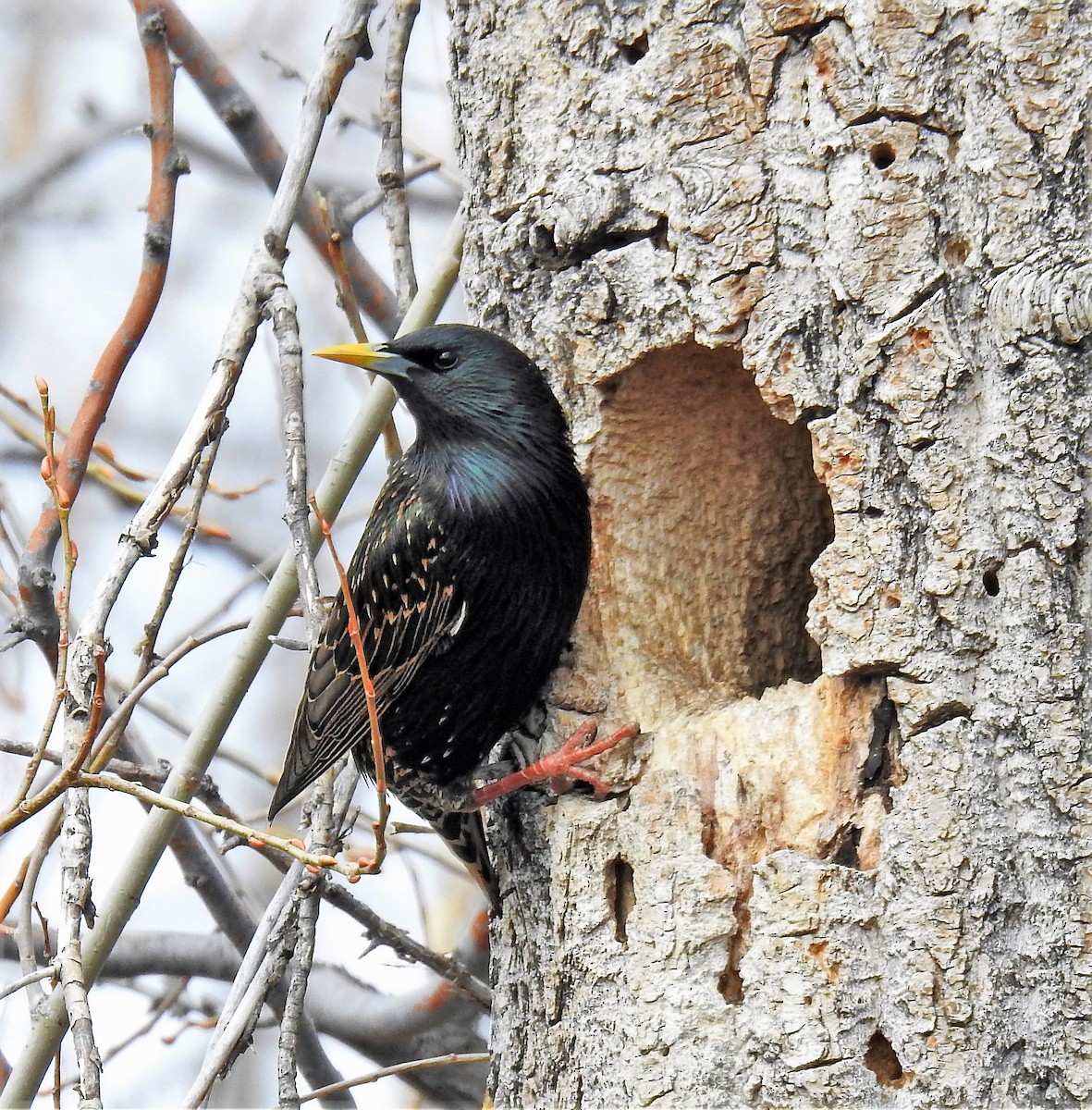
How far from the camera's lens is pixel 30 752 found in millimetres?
2400

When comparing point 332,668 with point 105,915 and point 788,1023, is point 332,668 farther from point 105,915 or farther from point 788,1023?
point 788,1023

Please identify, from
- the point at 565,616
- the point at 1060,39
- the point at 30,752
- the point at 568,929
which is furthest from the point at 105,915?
the point at 1060,39

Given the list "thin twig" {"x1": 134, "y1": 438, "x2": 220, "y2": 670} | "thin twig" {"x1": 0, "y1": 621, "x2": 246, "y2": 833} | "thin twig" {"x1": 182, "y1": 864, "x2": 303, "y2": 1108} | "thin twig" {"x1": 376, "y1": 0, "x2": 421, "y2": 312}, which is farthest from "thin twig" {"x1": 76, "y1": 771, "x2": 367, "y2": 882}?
"thin twig" {"x1": 376, "y1": 0, "x2": 421, "y2": 312}

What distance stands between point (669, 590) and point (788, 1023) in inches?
32.7

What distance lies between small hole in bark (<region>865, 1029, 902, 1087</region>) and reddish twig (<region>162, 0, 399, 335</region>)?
2.02 m

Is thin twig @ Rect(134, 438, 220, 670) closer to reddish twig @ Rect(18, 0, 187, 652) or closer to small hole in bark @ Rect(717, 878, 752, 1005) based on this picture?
reddish twig @ Rect(18, 0, 187, 652)

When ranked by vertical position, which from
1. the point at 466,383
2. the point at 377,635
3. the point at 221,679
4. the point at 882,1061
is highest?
the point at 466,383

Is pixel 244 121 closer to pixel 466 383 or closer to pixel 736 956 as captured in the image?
pixel 466 383

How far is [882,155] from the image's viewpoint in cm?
214

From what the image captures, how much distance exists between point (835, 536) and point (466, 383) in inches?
30.6

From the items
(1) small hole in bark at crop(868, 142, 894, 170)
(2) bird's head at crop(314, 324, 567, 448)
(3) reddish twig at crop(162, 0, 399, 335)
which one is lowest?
(1) small hole in bark at crop(868, 142, 894, 170)

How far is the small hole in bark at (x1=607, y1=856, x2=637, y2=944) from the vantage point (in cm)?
230

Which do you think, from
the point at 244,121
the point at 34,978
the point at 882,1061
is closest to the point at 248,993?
the point at 34,978

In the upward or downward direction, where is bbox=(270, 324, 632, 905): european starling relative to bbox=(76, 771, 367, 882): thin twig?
upward
